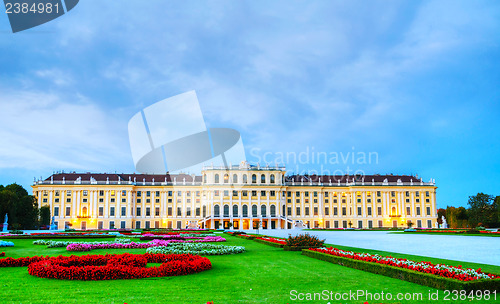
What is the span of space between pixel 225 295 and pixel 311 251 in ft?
24.0

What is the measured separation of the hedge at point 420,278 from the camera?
7.36 metres

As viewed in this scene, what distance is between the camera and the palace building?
6138 cm

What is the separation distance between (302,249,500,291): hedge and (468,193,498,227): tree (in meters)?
52.4

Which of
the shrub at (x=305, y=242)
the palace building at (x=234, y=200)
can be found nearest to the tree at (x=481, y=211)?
the palace building at (x=234, y=200)

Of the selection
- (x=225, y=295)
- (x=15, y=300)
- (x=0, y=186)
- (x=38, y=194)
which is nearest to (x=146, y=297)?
(x=225, y=295)

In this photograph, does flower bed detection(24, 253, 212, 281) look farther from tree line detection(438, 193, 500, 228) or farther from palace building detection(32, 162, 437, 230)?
tree line detection(438, 193, 500, 228)

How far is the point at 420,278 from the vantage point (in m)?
8.29

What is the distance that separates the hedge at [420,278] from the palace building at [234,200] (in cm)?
4994

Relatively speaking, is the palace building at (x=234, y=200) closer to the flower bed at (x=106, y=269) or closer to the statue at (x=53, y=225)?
the statue at (x=53, y=225)

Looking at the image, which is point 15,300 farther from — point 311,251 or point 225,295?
point 311,251

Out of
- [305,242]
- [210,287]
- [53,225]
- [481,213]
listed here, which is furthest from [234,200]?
[210,287]

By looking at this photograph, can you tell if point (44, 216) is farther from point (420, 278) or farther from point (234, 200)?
point (420, 278)

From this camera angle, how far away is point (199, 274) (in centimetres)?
980

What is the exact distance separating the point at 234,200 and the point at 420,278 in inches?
2176
